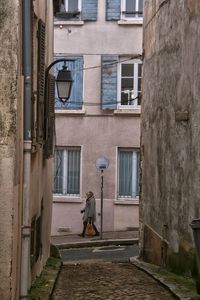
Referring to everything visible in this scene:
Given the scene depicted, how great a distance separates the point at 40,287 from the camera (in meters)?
9.70

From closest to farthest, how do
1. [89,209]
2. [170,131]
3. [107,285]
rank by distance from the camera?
1. [107,285]
2. [170,131]
3. [89,209]

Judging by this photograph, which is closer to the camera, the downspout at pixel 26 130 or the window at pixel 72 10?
the downspout at pixel 26 130

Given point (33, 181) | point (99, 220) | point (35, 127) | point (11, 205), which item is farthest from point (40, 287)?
point (99, 220)

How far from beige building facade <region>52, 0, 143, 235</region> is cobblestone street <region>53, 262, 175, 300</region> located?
11.0 meters

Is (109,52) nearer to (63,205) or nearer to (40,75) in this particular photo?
(63,205)

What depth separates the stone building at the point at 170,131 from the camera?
1052cm

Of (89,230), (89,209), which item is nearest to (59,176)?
(89,209)

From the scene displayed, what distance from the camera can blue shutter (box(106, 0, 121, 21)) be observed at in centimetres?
2406

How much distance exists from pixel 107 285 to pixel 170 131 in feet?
11.0

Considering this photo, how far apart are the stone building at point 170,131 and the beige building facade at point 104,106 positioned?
8.04 meters

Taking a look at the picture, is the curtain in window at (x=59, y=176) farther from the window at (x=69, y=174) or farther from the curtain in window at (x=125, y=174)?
the curtain in window at (x=125, y=174)

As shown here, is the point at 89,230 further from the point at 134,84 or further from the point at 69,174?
the point at 134,84

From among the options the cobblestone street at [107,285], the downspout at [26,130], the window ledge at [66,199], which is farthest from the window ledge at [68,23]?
the downspout at [26,130]

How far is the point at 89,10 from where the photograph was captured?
2423 centimetres
